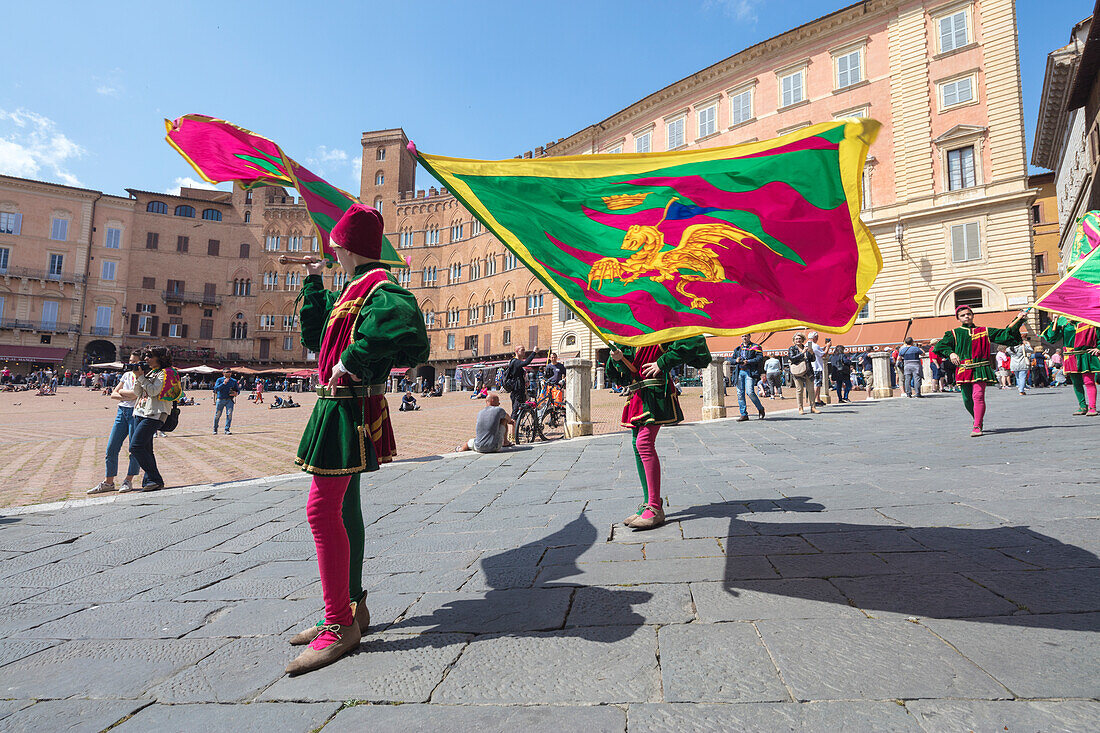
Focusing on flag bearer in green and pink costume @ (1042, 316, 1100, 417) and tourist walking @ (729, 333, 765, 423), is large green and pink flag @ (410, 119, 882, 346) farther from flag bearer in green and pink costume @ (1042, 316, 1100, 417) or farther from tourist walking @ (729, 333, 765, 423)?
tourist walking @ (729, 333, 765, 423)

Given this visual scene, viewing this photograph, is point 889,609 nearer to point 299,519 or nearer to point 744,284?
point 744,284

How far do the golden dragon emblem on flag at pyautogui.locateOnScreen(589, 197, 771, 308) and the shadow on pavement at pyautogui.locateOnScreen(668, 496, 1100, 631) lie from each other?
4.59 ft

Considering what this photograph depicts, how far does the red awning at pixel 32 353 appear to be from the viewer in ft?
147

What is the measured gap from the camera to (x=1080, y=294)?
4.77m

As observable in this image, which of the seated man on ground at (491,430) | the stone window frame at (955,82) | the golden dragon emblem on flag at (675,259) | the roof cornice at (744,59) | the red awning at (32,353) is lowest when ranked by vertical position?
the seated man on ground at (491,430)

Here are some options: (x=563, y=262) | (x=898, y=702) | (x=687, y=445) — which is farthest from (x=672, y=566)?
(x=687, y=445)

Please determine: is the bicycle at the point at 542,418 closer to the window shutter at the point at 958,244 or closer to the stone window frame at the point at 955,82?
the window shutter at the point at 958,244

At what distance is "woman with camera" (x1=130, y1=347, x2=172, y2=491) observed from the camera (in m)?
6.06

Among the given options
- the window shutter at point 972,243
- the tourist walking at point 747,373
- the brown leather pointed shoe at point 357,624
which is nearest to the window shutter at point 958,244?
the window shutter at point 972,243

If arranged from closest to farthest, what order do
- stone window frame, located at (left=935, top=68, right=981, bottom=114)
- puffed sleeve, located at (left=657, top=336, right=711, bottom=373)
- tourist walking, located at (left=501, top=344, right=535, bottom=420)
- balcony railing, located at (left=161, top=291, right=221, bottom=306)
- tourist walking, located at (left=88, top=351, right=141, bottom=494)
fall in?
puffed sleeve, located at (left=657, top=336, right=711, bottom=373), tourist walking, located at (left=88, top=351, right=141, bottom=494), tourist walking, located at (left=501, top=344, right=535, bottom=420), stone window frame, located at (left=935, top=68, right=981, bottom=114), balcony railing, located at (left=161, top=291, right=221, bottom=306)

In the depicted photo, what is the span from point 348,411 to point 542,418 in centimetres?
849

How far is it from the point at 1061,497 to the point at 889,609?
263cm

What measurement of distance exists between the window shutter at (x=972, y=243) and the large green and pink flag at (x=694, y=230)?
94.8 ft

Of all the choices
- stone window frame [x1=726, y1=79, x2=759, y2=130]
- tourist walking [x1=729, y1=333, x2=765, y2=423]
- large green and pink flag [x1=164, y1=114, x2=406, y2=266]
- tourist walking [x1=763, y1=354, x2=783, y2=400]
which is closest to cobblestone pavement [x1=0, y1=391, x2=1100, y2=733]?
large green and pink flag [x1=164, y1=114, x2=406, y2=266]
